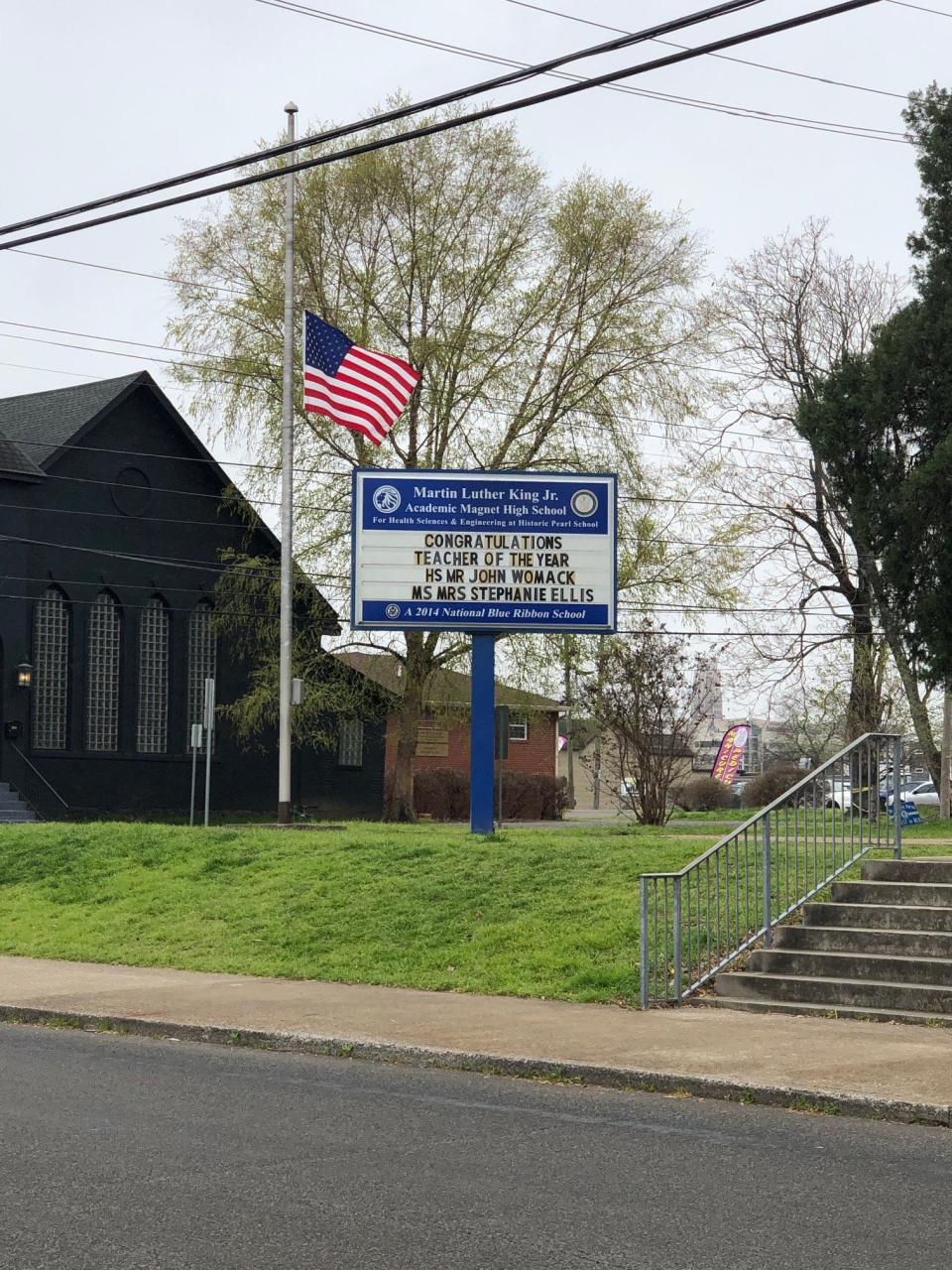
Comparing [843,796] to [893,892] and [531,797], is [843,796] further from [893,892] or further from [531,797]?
[531,797]

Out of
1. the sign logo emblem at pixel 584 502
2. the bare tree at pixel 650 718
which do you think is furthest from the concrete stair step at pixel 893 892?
the bare tree at pixel 650 718

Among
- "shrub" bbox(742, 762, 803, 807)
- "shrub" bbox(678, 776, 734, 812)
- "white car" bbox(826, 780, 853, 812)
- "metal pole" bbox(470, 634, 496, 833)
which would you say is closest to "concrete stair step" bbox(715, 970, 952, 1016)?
"white car" bbox(826, 780, 853, 812)

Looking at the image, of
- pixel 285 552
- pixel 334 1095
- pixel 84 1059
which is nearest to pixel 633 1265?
pixel 334 1095

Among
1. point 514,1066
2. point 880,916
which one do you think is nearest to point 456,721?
point 880,916

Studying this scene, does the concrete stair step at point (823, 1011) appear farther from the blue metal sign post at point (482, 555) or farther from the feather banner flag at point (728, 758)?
the feather banner flag at point (728, 758)

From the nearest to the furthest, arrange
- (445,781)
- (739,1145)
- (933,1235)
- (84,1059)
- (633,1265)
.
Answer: (633,1265)
(933,1235)
(739,1145)
(84,1059)
(445,781)

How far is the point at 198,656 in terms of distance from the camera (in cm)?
4097

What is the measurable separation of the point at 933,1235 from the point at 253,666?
36102 millimetres

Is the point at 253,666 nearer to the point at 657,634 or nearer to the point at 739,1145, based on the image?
the point at 657,634

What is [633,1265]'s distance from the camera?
611 centimetres

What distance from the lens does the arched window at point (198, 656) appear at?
4072 cm

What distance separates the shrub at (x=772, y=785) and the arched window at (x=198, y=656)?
47.8 ft

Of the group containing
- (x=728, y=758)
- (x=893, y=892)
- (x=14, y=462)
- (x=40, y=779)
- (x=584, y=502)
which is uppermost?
(x=14, y=462)

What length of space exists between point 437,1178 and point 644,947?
5719mm
